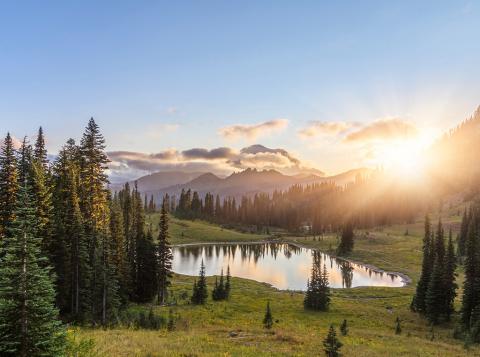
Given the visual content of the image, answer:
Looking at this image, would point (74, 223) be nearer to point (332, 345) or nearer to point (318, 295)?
point (332, 345)

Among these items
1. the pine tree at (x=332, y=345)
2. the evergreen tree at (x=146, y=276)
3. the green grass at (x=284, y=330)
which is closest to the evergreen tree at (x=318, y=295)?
the green grass at (x=284, y=330)

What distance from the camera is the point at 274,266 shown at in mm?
115188

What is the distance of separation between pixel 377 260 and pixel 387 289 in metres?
44.5

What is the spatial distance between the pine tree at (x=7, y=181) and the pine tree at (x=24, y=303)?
84.7ft

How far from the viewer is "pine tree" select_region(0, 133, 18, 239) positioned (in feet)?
116

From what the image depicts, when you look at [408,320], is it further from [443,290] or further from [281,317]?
[281,317]

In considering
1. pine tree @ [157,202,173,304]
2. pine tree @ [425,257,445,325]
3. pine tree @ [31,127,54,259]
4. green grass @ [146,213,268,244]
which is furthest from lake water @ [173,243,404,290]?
pine tree @ [31,127,54,259]

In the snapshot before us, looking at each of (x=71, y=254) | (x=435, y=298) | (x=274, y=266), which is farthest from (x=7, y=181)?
(x=274, y=266)

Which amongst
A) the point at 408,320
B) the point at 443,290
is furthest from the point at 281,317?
A: the point at 443,290

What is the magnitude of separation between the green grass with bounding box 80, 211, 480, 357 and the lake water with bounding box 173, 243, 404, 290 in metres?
9.89

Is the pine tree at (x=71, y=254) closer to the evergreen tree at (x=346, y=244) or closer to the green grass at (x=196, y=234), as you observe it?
the evergreen tree at (x=346, y=244)

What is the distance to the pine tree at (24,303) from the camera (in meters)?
12.5

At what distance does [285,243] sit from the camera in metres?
175

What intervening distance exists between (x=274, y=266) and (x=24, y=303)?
10691 centimetres
